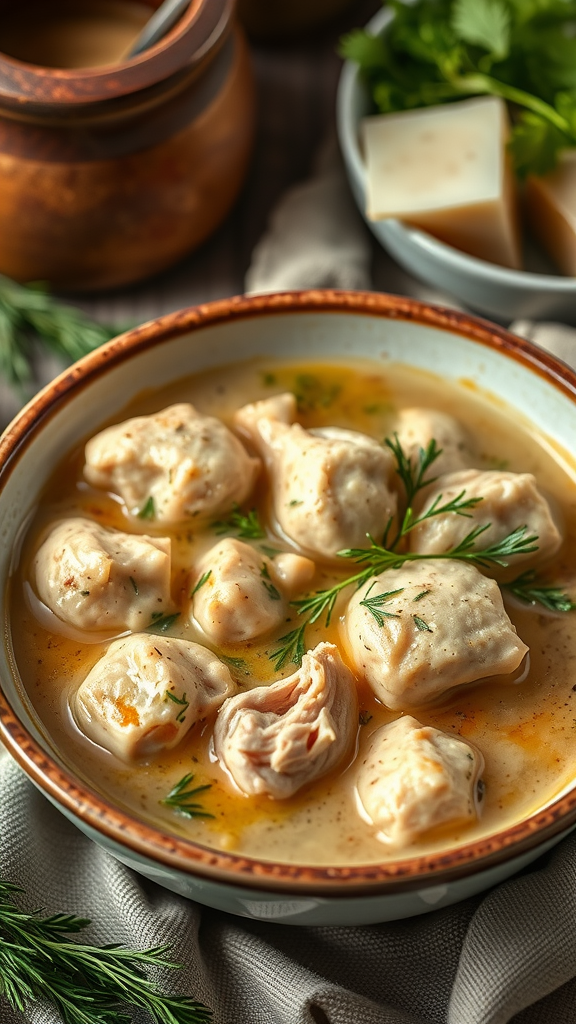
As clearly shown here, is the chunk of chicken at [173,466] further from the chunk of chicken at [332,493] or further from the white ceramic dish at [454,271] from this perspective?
the white ceramic dish at [454,271]

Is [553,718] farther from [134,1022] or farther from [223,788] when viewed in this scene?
[134,1022]

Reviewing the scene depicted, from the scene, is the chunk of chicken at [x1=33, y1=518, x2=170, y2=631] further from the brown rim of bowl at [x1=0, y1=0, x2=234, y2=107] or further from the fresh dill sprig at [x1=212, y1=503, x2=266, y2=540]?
the brown rim of bowl at [x1=0, y1=0, x2=234, y2=107]

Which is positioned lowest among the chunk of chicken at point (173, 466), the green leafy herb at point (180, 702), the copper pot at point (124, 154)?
A: the green leafy herb at point (180, 702)

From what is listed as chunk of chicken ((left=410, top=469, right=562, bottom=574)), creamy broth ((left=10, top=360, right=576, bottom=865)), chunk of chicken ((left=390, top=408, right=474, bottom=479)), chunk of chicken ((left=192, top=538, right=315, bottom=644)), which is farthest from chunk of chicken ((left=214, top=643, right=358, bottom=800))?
chunk of chicken ((left=390, top=408, right=474, bottom=479))

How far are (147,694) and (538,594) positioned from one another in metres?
0.98

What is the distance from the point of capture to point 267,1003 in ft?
8.42

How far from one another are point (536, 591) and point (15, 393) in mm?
1943

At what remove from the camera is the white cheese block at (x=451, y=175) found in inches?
143

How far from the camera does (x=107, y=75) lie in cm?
337

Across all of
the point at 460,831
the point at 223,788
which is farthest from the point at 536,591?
the point at 223,788

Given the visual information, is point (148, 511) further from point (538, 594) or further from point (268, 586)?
point (538, 594)

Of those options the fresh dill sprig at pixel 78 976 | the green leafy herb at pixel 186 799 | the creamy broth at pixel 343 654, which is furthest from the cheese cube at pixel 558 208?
the fresh dill sprig at pixel 78 976

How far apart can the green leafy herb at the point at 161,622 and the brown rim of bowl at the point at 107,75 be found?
5.35 feet

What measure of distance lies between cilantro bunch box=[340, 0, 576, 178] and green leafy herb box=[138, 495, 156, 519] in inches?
71.6
